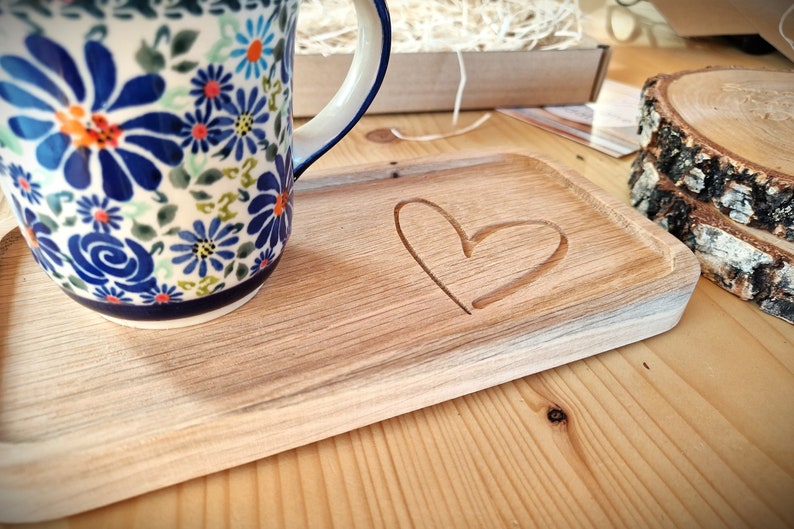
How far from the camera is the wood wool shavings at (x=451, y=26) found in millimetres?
627

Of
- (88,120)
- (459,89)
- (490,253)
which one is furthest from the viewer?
(459,89)

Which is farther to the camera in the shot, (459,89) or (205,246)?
(459,89)

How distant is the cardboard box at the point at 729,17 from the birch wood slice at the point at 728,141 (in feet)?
1.24

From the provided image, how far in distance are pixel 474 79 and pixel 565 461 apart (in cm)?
46

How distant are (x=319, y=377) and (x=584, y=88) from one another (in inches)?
21.9

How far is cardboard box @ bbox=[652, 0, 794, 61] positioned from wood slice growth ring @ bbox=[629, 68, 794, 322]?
0.43 metres

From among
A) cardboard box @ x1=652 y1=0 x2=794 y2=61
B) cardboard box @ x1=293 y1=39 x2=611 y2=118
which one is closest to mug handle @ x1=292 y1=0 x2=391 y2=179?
cardboard box @ x1=293 y1=39 x2=611 y2=118

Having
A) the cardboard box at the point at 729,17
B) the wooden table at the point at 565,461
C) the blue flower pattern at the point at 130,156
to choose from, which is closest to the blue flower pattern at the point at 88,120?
the blue flower pattern at the point at 130,156

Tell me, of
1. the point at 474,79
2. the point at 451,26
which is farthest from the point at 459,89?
the point at 451,26

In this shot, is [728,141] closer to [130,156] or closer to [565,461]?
[565,461]

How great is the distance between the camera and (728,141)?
39 cm

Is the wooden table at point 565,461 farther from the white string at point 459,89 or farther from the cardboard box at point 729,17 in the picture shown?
the cardboard box at point 729,17

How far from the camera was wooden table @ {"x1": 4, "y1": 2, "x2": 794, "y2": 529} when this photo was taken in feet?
0.76

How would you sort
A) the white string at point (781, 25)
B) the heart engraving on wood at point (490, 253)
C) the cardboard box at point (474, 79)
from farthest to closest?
the white string at point (781, 25) < the cardboard box at point (474, 79) < the heart engraving on wood at point (490, 253)
